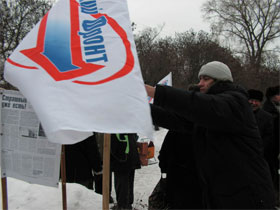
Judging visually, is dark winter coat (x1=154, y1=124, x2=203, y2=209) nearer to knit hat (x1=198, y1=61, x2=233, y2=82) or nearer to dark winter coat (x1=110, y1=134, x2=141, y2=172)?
knit hat (x1=198, y1=61, x2=233, y2=82)

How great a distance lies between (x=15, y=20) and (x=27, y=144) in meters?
13.3

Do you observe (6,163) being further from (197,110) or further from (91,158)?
(197,110)

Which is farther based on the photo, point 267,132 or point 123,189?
point 123,189

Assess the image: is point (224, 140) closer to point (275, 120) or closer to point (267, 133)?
point (267, 133)

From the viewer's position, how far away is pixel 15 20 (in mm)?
13430

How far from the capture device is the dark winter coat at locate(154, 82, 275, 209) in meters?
1.60

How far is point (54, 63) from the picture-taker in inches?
73.2

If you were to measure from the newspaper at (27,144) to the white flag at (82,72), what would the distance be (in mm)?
673

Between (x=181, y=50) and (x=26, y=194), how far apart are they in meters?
20.0

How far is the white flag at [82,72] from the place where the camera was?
1668 millimetres

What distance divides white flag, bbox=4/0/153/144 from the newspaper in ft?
2.21

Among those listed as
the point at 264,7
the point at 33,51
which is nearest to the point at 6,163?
the point at 33,51

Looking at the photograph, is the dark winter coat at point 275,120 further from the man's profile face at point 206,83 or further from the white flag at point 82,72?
the white flag at point 82,72

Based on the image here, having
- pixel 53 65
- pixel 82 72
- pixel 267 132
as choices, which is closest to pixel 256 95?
pixel 267 132
